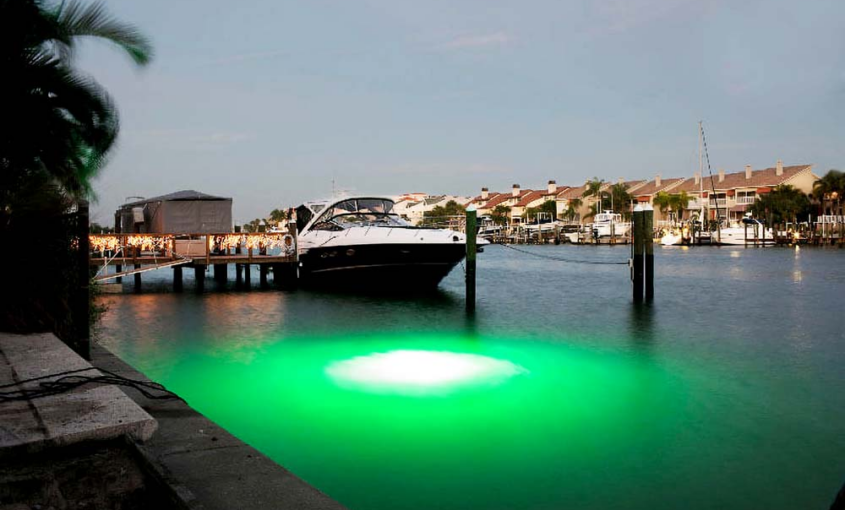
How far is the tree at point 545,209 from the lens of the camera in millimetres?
136000

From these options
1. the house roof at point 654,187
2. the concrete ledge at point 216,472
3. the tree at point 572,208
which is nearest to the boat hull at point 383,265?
the concrete ledge at point 216,472

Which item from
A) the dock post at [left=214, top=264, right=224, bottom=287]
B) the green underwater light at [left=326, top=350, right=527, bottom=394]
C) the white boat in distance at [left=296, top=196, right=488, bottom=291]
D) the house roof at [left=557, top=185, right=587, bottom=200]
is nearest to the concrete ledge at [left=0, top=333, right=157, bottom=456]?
the green underwater light at [left=326, top=350, right=527, bottom=394]

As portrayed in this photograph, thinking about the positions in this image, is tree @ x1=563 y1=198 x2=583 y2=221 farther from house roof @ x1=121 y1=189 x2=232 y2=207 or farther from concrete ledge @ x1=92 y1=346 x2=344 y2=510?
concrete ledge @ x1=92 y1=346 x2=344 y2=510

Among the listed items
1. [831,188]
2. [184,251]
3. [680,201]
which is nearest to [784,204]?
[831,188]

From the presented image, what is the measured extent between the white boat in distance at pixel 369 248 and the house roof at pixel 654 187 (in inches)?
3730

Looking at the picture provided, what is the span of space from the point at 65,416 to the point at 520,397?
837cm

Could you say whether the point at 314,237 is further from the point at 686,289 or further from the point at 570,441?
the point at 570,441

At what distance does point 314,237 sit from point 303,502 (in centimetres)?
2550

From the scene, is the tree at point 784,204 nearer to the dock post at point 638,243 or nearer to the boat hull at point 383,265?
the dock post at point 638,243

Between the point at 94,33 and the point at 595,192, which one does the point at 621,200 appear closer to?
the point at 595,192

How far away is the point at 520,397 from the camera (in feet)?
→ 38.7

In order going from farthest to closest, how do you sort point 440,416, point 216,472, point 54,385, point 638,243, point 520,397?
point 638,243 → point 520,397 → point 440,416 → point 54,385 → point 216,472

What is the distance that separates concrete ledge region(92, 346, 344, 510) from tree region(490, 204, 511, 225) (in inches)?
5557

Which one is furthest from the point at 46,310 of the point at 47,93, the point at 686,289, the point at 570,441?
the point at 686,289
